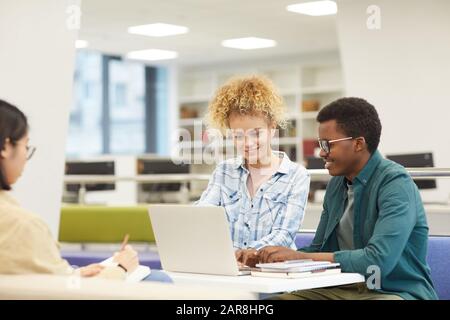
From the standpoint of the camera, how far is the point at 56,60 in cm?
482

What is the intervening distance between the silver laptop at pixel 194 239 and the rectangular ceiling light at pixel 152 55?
10.8m

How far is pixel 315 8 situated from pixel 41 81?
5.84 metres

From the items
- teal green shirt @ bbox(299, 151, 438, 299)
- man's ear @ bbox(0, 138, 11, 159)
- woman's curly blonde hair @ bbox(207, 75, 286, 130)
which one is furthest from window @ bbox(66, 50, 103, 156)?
man's ear @ bbox(0, 138, 11, 159)

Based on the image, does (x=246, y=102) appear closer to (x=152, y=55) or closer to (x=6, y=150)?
(x=6, y=150)

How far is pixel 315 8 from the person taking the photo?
32.8 feet

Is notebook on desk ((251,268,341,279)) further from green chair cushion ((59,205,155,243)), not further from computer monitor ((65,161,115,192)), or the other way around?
computer monitor ((65,161,115,192))

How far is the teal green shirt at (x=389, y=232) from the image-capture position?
2738mm

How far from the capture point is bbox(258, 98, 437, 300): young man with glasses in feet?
9.06

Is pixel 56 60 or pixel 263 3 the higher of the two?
pixel 263 3

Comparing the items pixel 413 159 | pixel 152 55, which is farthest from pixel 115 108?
pixel 413 159

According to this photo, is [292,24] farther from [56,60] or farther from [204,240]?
[204,240]
